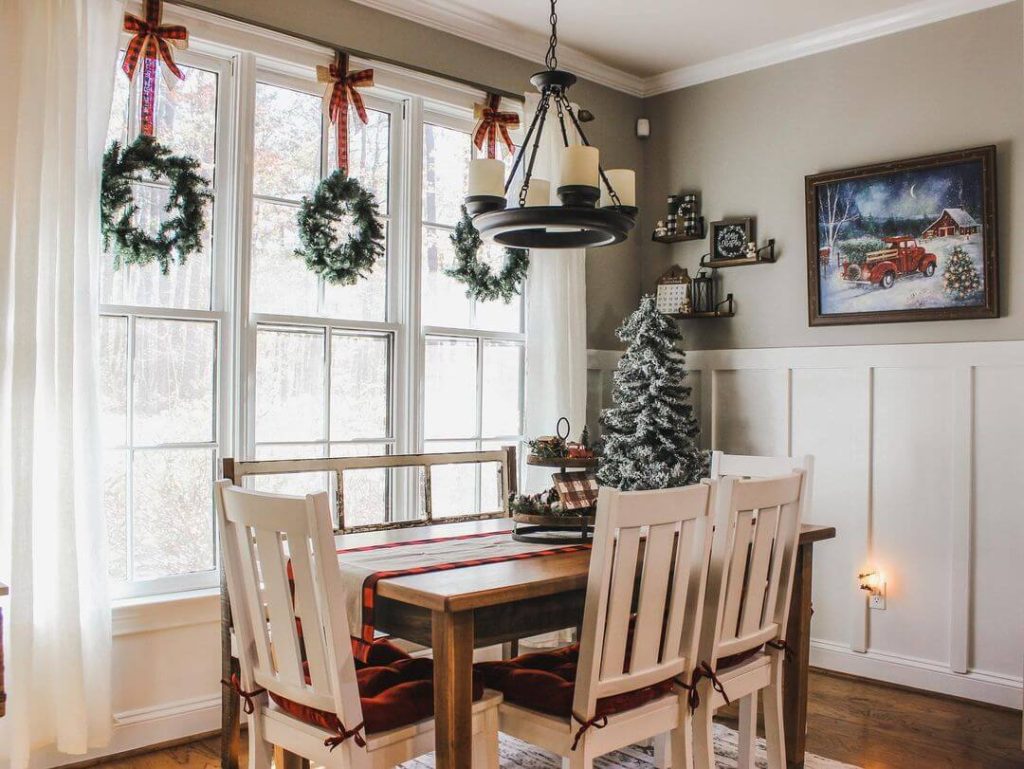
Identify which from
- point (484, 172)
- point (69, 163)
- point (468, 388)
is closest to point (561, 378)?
point (468, 388)

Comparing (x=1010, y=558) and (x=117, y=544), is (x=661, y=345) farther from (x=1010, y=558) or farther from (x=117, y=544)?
(x=117, y=544)

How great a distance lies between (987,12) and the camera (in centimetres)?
385

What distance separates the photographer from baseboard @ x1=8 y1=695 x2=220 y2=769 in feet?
9.95

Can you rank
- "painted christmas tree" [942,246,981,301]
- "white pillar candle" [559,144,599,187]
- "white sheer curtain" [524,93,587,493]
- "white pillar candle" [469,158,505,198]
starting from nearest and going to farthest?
"white pillar candle" [559,144,599,187], "white pillar candle" [469,158,505,198], "painted christmas tree" [942,246,981,301], "white sheer curtain" [524,93,587,493]

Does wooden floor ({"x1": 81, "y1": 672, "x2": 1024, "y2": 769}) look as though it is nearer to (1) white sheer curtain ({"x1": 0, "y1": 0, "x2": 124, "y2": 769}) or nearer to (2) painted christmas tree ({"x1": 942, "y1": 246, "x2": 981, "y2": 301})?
(1) white sheer curtain ({"x1": 0, "y1": 0, "x2": 124, "y2": 769})

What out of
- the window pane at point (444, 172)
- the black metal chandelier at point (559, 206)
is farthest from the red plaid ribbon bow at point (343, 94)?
the black metal chandelier at point (559, 206)

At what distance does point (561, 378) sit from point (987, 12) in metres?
2.40

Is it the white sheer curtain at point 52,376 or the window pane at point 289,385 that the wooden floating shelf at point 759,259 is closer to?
the window pane at point 289,385

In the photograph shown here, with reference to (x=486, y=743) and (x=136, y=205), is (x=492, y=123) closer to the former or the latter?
(x=136, y=205)

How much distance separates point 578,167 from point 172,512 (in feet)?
6.57

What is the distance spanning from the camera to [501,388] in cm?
450

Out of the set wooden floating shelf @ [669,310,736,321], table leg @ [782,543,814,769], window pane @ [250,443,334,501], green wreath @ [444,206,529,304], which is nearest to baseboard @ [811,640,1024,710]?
table leg @ [782,543,814,769]

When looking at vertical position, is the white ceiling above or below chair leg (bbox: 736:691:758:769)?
above

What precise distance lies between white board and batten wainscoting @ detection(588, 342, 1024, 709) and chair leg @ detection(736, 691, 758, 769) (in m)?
1.54
